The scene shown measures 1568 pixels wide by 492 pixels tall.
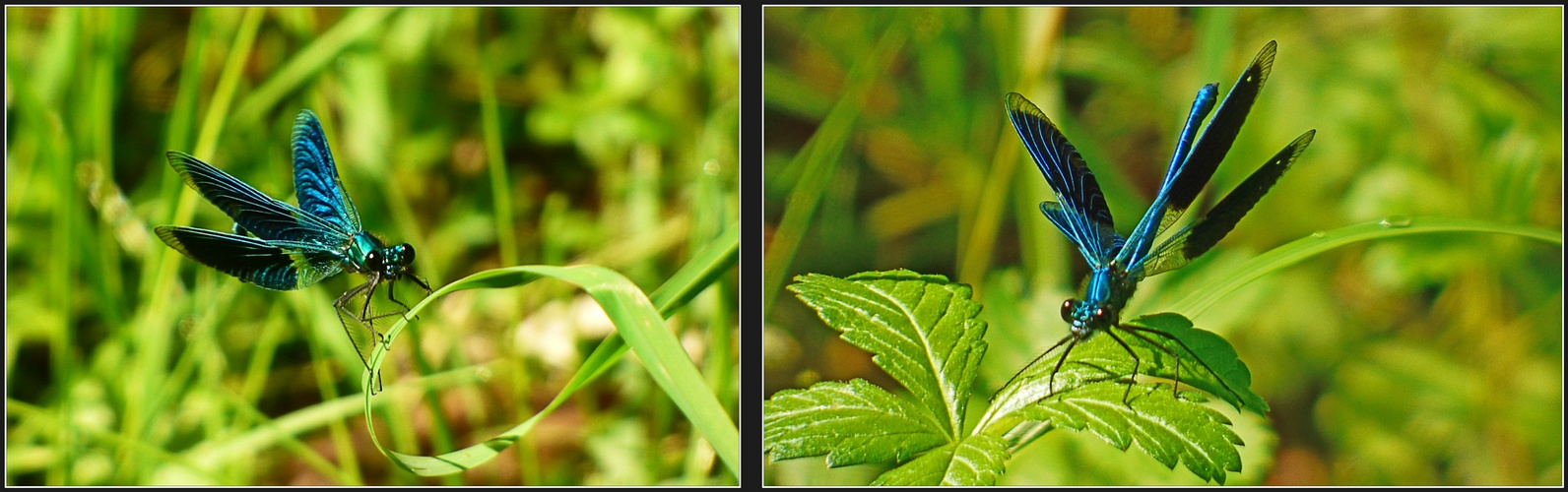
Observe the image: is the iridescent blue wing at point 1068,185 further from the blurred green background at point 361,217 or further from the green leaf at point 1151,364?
the blurred green background at point 361,217

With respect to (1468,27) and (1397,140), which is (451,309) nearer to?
(1397,140)

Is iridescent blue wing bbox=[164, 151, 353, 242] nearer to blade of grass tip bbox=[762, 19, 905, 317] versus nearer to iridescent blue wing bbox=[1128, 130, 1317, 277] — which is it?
blade of grass tip bbox=[762, 19, 905, 317]

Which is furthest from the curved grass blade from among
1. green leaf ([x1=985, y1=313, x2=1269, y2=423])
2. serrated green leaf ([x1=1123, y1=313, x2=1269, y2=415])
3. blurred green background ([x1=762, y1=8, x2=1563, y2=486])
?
blurred green background ([x1=762, y1=8, x2=1563, y2=486])

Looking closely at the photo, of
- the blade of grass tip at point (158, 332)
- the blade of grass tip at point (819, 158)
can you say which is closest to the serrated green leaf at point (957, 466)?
the blade of grass tip at point (819, 158)

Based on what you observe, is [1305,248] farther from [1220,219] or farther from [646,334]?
[646,334]

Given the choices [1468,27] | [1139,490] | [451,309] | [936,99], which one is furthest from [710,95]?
[1468,27]

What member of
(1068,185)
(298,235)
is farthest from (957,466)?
(298,235)
